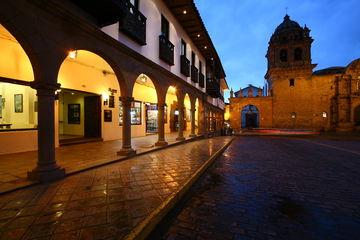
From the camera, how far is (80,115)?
12.8 meters

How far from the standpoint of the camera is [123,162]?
23.3 ft

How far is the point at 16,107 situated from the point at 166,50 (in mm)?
6814

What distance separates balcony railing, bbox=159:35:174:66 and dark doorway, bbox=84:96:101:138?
15.1 feet

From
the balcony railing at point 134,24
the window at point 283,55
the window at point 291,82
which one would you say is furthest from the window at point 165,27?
the window at point 283,55

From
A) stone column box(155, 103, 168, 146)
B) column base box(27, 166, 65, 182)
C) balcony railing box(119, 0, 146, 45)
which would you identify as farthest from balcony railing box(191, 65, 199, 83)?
column base box(27, 166, 65, 182)

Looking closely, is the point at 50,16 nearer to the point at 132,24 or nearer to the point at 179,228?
the point at 132,24

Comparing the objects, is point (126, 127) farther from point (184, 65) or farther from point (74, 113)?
point (74, 113)

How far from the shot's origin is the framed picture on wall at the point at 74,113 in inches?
509

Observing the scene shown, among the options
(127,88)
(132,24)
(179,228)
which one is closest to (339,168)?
(179,228)

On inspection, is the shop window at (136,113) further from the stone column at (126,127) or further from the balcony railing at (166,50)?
the stone column at (126,127)

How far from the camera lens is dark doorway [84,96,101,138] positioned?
12242mm

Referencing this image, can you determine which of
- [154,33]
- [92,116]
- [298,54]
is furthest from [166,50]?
[298,54]

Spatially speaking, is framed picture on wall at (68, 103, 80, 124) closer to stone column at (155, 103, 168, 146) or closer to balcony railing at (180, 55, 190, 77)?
stone column at (155, 103, 168, 146)

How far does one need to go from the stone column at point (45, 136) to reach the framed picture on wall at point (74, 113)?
860 centimetres
